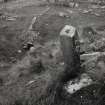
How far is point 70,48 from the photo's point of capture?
3936 millimetres

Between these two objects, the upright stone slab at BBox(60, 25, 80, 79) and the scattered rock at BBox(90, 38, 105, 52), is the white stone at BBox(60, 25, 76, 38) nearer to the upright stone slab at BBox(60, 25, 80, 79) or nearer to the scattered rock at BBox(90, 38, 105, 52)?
the upright stone slab at BBox(60, 25, 80, 79)

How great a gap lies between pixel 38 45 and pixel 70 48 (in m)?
2.75

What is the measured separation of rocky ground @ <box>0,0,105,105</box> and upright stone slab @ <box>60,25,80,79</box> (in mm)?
452

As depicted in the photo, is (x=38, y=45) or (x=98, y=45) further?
(x=38, y=45)

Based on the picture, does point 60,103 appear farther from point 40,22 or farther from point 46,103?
point 40,22

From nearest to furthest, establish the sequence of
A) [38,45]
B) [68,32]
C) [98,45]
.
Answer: [68,32] → [98,45] → [38,45]

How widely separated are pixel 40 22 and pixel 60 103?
16.2 feet

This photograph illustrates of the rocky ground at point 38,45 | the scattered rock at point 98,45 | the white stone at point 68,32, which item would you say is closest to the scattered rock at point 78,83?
the rocky ground at point 38,45

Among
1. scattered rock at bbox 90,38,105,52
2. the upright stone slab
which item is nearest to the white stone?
the upright stone slab

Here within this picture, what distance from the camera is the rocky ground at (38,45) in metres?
4.50

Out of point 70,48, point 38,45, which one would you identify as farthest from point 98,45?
point 70,48

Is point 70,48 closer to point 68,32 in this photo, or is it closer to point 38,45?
point 68,32

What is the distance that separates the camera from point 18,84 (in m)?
5.01

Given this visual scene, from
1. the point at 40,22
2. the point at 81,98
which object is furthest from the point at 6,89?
the point at 40,22
